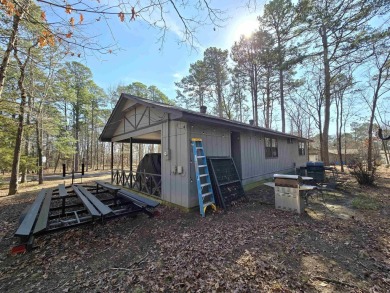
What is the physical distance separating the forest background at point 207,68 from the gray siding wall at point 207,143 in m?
3.26

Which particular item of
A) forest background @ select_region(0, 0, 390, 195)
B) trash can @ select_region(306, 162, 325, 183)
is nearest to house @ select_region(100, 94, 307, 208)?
trash can @ select_region(306, 162, 325, 183)

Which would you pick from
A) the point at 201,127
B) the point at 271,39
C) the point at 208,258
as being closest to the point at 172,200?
the point at 201,127

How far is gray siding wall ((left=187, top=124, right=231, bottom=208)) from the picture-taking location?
567 centimetres

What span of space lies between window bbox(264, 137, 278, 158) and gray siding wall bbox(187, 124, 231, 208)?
3949 mm

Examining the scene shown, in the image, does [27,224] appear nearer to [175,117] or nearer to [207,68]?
[175,117]

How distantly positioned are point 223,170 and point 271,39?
14.3m

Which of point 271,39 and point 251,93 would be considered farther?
point 251,93

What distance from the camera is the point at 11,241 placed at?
153 inches

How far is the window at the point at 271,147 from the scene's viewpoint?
10219mm

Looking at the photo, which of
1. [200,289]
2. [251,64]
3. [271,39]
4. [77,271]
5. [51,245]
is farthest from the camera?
[251,64]

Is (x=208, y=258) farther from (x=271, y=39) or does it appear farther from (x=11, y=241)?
(x=271, y=39)

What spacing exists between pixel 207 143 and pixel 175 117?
171cm

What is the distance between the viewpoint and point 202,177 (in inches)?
225

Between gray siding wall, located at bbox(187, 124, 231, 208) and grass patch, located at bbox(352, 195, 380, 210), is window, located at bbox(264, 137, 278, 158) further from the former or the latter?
grass patch, located at bbox(352, 195, 380, 210)
